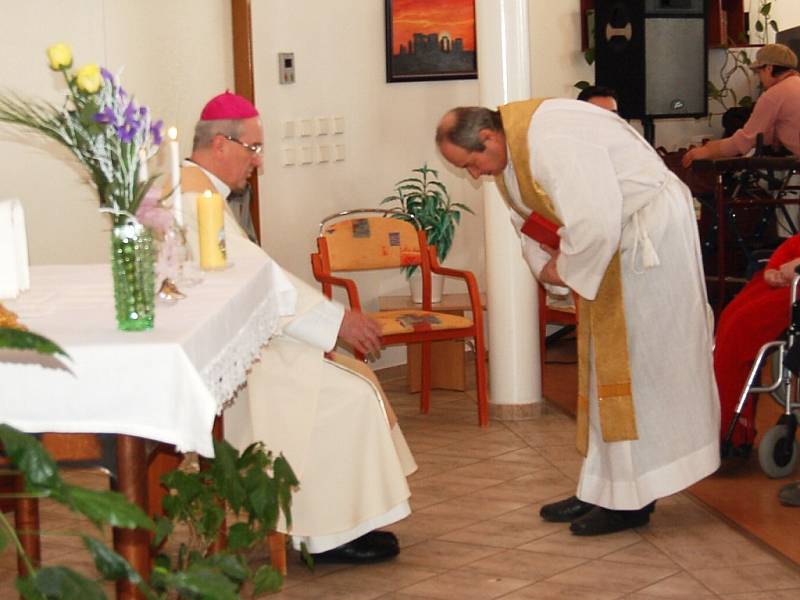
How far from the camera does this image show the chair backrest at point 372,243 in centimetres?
630

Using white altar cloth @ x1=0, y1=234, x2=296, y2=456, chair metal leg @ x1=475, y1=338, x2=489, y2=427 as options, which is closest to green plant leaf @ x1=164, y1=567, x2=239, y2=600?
white altar cloth @ x1=0, y1=234, x2=296, y2=456

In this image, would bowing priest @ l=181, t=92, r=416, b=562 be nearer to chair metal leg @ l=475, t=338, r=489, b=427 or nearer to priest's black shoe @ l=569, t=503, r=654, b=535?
priest's black shoe @ l=569, t=503, r=654, b=535

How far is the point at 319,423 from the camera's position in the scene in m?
3.96

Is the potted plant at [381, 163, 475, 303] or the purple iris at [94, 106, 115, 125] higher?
the purple iris at [94, 106, 115, 125]

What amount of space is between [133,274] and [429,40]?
4909mm

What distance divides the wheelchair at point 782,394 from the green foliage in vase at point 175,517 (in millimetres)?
2408

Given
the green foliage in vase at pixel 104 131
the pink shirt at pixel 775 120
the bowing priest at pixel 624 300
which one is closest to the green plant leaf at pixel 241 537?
the green foliage in vase at pixel 104 131

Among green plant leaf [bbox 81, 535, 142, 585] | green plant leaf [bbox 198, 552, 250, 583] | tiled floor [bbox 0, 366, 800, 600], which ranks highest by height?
green plant leaf [bbox 81, 535, 142, 585]

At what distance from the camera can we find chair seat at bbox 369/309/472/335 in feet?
19.1

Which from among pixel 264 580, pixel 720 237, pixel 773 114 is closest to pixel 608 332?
pixel 264 580

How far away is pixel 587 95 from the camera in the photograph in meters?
6.64

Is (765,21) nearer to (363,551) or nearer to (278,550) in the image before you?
(363,551)

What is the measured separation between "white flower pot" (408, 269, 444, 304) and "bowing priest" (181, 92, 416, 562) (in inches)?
100

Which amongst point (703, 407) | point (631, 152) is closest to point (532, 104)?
point (631, 152)
